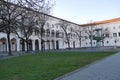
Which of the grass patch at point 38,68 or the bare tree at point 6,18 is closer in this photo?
the grass patch at point 38,68

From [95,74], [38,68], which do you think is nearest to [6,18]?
[38,68]

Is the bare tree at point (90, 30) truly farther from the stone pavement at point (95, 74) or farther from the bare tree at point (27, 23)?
the stone pavement at point (95, 74)

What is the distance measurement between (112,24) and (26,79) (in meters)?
102

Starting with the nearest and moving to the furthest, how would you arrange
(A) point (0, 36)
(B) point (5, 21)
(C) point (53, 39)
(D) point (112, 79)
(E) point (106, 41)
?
(D) point (112, 79), (B) point (5, 21), (A) point (0, 36), (C) point (53, 39), (E) point (106, 41)

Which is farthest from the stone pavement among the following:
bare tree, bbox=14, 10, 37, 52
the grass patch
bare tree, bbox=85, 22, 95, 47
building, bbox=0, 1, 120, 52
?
bare tree, bbox=85, 22, 95, 47

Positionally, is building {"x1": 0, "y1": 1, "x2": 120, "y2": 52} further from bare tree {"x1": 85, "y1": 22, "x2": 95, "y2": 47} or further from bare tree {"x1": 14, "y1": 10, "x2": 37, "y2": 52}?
bare tree {"x1": 14, "y1": 10, "x2": 37, "y2": 52}

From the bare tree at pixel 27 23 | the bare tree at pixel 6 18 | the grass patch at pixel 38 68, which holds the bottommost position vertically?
the grass patch at pixel 38 68

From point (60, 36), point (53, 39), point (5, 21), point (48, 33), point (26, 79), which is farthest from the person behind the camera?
point (60, 36)

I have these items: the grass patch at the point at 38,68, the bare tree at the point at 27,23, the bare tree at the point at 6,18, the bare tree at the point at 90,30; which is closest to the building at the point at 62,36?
the bare tree at the point at 90,30

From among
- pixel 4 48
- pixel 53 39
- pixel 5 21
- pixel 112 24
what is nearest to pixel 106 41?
pixel 112 24

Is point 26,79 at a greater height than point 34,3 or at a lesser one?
lesser

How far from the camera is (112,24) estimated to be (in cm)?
10825

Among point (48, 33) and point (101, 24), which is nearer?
point (48, 33)

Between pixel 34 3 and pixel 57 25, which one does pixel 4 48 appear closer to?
pixel 57 25
